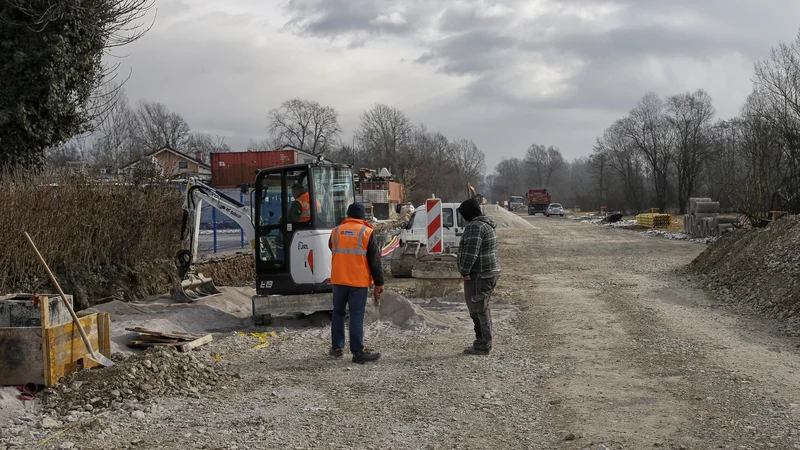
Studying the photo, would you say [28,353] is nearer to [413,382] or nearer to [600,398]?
[413,382]

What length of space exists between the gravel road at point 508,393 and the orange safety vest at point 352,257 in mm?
1010

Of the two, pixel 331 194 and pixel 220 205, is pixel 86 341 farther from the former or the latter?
pixel 220 205

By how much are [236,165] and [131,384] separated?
153 ft

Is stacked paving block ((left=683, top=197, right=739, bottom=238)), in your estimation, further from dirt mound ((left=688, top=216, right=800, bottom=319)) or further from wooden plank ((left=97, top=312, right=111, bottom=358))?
wooden plank ((left=97, top=312, right=111, bottom=358))

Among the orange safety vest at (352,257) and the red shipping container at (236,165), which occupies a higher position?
the red shipping container at (236,165)

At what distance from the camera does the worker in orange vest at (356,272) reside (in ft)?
26.9

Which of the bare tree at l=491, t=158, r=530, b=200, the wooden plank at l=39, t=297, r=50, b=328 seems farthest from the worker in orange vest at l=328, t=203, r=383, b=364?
the bare tree at l=491, t=158, r=530, b=200

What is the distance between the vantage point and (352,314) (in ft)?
27.1

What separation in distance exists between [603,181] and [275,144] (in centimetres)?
4674

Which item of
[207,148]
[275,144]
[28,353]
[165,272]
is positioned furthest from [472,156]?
[28,353]

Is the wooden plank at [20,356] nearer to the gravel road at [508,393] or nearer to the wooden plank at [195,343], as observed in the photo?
the gravel road at [508,393]

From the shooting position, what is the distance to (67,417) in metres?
6.04

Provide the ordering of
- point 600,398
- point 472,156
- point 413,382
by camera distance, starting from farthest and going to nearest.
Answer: point 472,156 → point 413,382 → point 600,398

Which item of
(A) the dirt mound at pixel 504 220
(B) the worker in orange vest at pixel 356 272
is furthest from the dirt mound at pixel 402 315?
(A) the dirt mound at pixel 504 220
